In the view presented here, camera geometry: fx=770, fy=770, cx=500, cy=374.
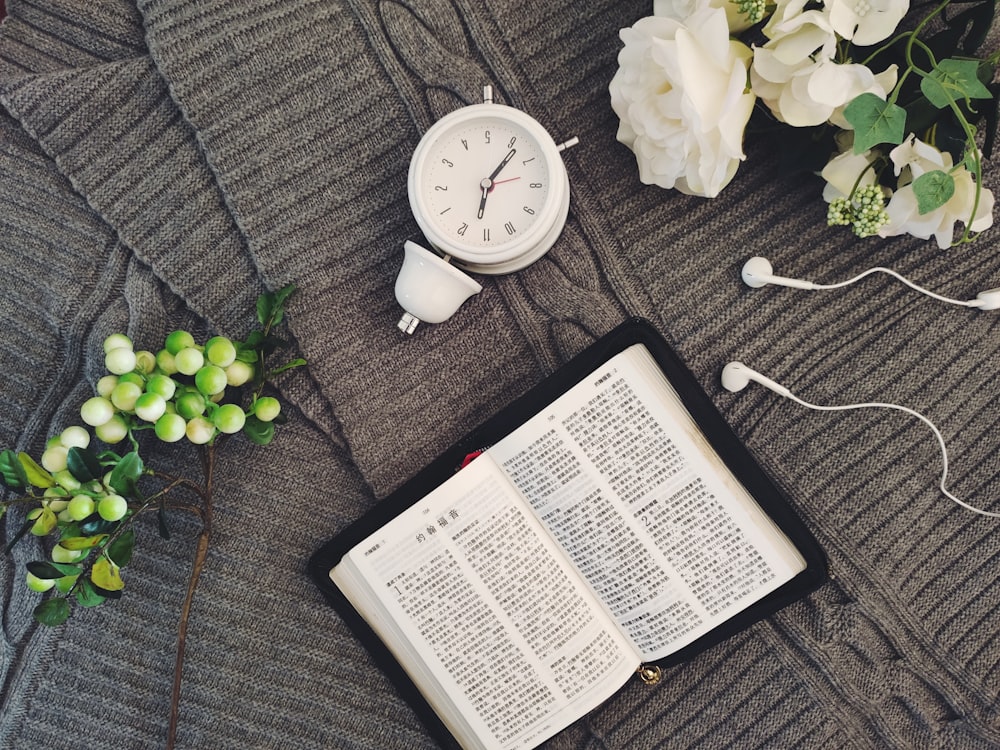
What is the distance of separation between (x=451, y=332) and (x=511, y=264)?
0.31 feet

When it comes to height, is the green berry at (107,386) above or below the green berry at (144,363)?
above

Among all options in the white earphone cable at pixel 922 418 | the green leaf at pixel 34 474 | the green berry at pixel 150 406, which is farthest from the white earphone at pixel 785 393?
the green leaf at pixel 34 474

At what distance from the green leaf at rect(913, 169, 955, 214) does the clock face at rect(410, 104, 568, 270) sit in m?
0.30

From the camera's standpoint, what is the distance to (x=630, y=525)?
717 mm

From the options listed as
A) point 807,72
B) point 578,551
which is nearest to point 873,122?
point 807,72

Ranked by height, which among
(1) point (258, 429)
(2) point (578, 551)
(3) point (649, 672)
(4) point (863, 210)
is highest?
(1) point (258, 429)

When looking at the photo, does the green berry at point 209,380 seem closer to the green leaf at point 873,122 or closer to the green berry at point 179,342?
the green berry at point 179,342

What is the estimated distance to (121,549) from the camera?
632 mm

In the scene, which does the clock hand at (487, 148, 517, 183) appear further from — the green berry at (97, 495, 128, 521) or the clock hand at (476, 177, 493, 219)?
the green berry at (97, 495, 128, 521)

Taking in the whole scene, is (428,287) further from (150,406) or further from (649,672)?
(649,672)

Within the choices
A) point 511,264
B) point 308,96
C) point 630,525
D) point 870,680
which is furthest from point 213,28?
point 870,680

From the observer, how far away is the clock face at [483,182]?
2.34 feet

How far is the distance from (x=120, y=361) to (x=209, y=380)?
0.08 meters

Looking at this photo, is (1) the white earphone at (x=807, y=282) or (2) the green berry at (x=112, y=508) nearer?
(2) the green berry at (x=112, y=508)
